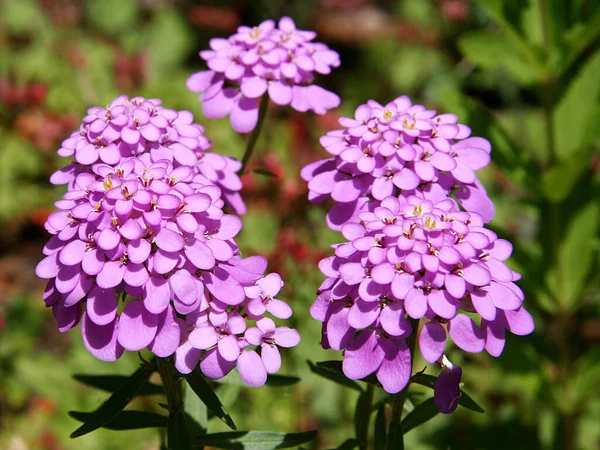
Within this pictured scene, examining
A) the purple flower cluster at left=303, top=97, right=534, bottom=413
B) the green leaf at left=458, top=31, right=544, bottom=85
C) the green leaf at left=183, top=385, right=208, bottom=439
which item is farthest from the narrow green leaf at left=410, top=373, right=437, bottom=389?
the green leaf at left=458, top=31, right=544, bottom=85

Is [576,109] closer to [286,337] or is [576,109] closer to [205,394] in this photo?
[286,337]

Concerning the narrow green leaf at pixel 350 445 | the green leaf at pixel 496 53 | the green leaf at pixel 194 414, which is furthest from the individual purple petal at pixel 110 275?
the green leaf at pixel 496 53

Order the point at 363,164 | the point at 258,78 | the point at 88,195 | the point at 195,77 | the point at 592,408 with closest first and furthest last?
the point at 88,195
the point at 363,164
the point at 258,78
the point at 195,77
the point at 592,408

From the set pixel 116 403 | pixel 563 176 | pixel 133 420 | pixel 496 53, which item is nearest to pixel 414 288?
pixel 116 403

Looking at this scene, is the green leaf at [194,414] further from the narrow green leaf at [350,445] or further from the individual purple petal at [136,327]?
the individual purple petal at [136,327]

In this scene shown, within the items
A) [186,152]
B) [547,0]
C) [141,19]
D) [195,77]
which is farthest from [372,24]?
[186,152]

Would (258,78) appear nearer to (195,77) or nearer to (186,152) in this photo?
(195,77)

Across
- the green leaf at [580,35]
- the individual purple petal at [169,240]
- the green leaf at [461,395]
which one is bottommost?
the green leaf at [461,395]
